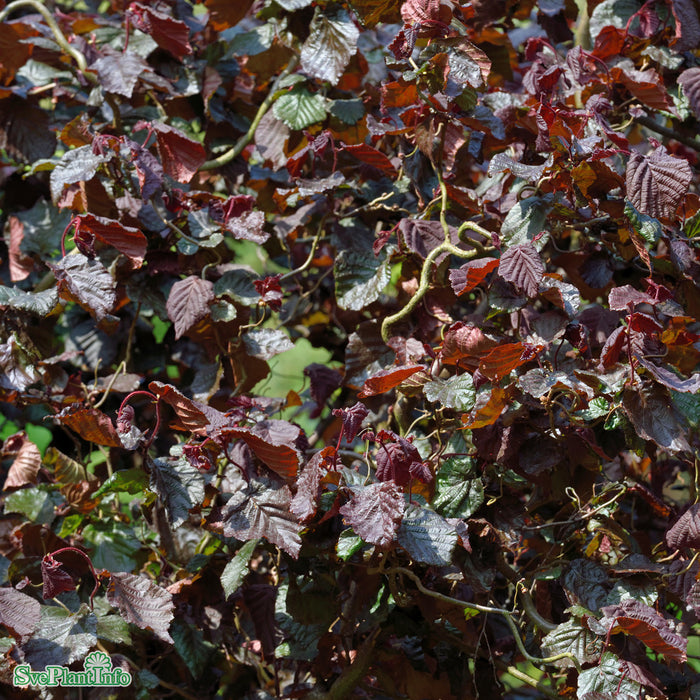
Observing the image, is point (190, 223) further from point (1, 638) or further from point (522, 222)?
point (1, 638)

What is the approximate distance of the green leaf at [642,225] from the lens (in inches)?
47.8

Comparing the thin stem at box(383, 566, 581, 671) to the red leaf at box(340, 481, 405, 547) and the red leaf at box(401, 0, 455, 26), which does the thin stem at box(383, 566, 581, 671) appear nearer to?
the red leaf at box(340, 481, 405, 547)

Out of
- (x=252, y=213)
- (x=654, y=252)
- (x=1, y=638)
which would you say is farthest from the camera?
(x=654, y=252)

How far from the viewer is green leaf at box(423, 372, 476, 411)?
3.98ft

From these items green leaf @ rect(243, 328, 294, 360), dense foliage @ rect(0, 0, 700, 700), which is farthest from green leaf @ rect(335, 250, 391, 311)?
green leaf @ rect(243, 328, 294, 360)

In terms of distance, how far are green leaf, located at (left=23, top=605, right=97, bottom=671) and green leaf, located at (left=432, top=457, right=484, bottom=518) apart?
0.54 m

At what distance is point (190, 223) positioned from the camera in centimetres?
151

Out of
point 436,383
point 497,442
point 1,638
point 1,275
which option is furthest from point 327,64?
point 1,638

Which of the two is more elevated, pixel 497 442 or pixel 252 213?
pixel 252 213

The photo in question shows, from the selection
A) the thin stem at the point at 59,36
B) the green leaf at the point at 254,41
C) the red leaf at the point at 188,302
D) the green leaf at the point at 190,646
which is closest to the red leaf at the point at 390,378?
the red leaf at the point at 188,302

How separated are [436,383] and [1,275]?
111 cm

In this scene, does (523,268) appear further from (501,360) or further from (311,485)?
(311,485)

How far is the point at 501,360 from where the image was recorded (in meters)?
1.16

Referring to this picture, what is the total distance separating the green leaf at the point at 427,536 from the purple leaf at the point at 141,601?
1.24 ft
